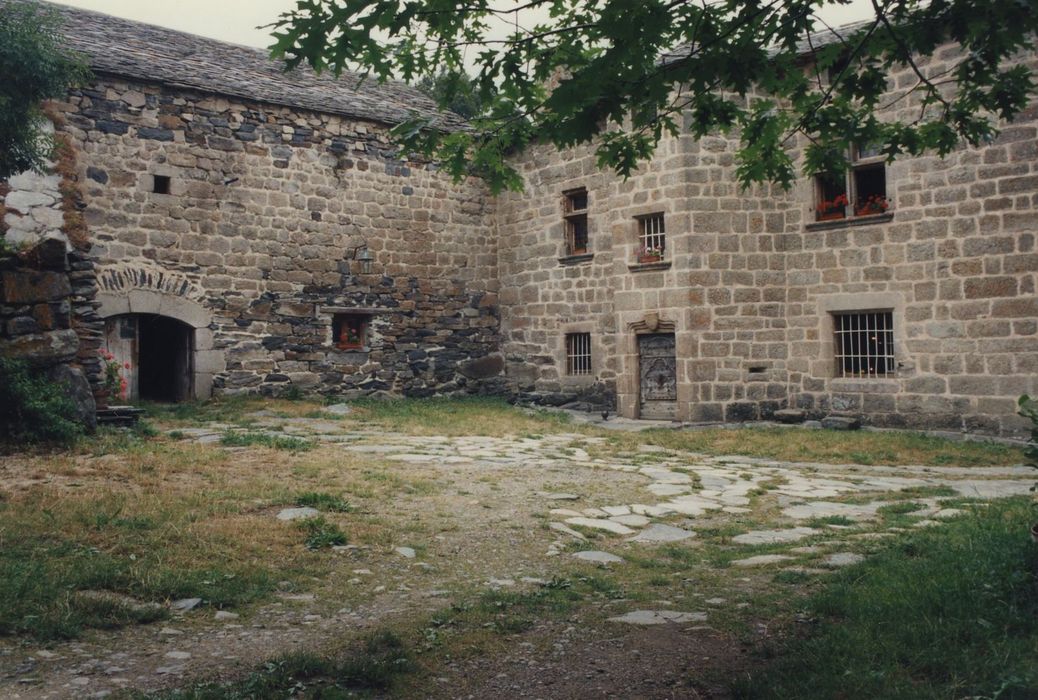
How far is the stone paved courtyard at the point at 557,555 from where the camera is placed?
3504 millimetres

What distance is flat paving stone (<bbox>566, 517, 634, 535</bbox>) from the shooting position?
6.14 meters

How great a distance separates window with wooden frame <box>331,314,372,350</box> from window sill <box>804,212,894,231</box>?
28.0 ft

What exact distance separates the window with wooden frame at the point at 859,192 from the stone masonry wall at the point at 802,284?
0.70ft

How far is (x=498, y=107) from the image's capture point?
4809 mm

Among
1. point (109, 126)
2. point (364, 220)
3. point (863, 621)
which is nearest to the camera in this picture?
point (863, 621)

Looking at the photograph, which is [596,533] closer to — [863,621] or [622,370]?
[863,621]

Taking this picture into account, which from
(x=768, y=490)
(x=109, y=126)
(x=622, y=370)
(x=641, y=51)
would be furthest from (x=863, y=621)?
(x=109, y=126)

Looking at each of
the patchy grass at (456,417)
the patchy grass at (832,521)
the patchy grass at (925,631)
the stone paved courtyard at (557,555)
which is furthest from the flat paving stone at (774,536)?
the patchy grass at (456,417)

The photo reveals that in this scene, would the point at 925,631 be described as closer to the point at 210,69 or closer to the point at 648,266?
the point at 648,266

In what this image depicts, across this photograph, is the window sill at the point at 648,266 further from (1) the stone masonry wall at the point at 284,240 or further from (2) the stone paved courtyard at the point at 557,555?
(1) the stone masonry wall at the point at 284,240

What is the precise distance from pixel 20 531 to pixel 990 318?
38.3ft

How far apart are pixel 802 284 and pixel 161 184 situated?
10953mm

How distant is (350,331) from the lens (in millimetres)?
15852

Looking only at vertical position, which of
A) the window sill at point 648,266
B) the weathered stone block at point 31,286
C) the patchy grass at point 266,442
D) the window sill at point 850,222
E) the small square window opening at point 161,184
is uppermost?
the small square window opening at point 161,184
